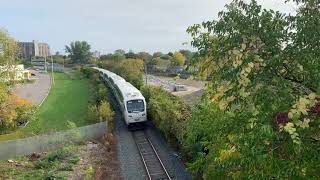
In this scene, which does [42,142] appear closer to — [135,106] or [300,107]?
[135,106]

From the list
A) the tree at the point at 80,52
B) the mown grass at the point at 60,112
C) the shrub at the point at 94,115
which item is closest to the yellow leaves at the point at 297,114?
the mown grass at the point at 60,112

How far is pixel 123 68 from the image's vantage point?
266 feet

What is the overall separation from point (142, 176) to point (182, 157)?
3.14 meters

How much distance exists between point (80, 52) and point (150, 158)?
A: 6176 inches

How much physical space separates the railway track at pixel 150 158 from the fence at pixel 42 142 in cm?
391

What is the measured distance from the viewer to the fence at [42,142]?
87.2 feet

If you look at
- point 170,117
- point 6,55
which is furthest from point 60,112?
point 170,117

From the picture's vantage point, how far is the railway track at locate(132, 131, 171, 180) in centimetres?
2245

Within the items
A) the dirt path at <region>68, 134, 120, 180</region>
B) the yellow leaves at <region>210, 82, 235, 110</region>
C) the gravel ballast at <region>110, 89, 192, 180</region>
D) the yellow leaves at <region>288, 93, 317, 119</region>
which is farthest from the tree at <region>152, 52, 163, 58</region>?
the yellow leaves at <region>288, 93, 317, 119</region>

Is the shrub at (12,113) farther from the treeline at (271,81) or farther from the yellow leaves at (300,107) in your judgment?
the yellow leaves at (300,107)

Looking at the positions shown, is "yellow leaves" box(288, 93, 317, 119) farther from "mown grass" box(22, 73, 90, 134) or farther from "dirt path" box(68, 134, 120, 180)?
"mown grass" box(22, 73, 90, 134)

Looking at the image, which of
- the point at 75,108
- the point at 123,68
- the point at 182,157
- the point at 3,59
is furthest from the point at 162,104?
the point at 123,68

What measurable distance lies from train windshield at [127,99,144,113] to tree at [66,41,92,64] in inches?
5736

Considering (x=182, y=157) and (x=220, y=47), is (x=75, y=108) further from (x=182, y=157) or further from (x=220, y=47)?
(x=220, y=47)
